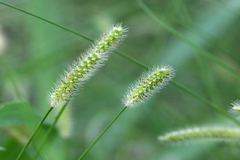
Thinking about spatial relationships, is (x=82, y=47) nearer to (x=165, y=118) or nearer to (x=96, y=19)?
(x=96, y=19)

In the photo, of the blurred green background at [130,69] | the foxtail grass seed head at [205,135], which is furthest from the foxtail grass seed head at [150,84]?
the blurred green background at [130,69]

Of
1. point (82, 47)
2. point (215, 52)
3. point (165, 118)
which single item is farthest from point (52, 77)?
point (215, 52)

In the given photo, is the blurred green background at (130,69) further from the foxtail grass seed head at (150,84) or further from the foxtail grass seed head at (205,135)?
the foxtail grass seed head at (150,84)

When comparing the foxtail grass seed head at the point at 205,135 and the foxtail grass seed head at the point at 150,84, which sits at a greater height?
the foxtail grass seed head at the point at 205,135

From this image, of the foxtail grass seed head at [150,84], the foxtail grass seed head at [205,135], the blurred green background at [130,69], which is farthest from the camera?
the blurred green background at [130,69]

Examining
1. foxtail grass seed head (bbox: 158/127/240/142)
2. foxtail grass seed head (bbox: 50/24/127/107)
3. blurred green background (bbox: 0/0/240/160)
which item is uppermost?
blurred green background (bbox: 0/0/240/160)

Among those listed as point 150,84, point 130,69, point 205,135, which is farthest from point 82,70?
point 130,69

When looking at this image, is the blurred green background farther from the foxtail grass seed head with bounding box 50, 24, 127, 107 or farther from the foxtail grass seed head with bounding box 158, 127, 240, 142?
the foxtail grass seed head with bounding box 50, 24, 127, 107

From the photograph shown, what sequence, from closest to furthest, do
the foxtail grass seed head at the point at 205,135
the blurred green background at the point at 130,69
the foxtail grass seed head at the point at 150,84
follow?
1. the foxtail grass seed head at the point at 150,84
2. the foxtail grass seed head at the point at 205,135
3. the blurred green background at the point at 130,69

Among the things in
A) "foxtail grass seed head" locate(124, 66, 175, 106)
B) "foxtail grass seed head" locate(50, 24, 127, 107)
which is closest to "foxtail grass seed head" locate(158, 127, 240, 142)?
"foxtail grass seed head" locate(124, 66, 175, 106)
